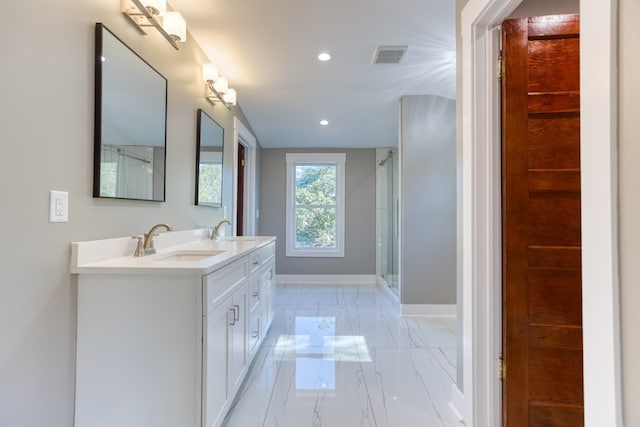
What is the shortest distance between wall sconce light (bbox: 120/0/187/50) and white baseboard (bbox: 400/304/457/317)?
129 inches

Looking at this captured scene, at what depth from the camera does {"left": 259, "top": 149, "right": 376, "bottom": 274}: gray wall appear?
5559 millimetres

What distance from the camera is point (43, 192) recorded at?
49.5 inches

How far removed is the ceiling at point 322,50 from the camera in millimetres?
2336

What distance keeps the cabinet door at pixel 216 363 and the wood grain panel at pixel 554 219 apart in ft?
4.75

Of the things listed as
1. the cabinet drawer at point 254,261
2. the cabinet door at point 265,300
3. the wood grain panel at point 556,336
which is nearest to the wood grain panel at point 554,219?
the wood grain panel at point 556,336

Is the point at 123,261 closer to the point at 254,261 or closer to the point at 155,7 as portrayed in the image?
the point at 254,261

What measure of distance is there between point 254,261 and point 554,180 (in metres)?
1.89

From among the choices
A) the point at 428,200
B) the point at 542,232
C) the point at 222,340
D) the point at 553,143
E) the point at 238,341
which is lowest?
the point at 238,341

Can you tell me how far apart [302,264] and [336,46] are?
11.7 feet

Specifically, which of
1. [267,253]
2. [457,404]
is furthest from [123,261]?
[457,404]

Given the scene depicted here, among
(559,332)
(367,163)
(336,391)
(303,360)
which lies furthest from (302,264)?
(559,332)

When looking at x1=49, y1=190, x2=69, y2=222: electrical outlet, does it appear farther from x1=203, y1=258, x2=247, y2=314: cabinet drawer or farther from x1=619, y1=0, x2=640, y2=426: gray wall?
x1=619, y1=0, x2=640, y2=426: gray wall

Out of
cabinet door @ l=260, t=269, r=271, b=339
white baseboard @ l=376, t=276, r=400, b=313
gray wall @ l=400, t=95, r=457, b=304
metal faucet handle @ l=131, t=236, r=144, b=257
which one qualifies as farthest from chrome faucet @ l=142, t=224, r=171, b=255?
white baseboard @ l=376, t=276, r=400, b=313

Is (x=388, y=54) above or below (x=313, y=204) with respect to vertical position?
above
